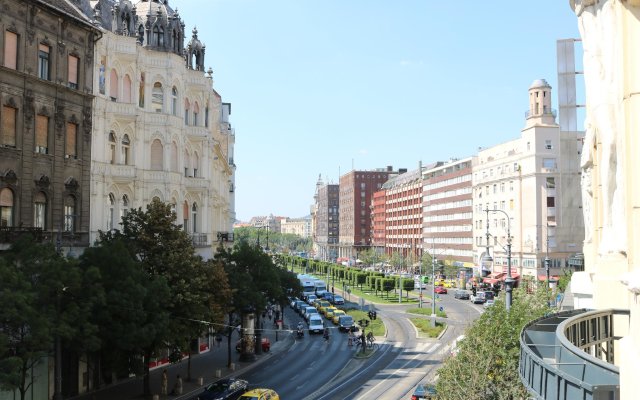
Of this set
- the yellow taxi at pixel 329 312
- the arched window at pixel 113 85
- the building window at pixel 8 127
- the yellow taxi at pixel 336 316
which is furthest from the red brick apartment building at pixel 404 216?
the building window at pixel 8 127

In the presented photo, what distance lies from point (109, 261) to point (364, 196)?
169 m

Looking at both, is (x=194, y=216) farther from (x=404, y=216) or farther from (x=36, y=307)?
(x=404, y=216)

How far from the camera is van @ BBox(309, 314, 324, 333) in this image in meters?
61.8

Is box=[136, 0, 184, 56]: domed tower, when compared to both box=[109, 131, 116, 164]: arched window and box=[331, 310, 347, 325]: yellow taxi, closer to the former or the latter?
box=[109, 131, 116, 164]: arched window

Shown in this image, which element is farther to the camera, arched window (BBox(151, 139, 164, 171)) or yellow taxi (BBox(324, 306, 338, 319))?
yellow taxi (BBox(324, 306, 338, 319))

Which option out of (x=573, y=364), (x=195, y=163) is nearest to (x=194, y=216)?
(x=195, y=163)

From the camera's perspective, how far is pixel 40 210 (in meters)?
33.2

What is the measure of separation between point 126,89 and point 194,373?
1851 cm

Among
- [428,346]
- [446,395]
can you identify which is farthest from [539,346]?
[428,346]

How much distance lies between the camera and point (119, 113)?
3925 cm

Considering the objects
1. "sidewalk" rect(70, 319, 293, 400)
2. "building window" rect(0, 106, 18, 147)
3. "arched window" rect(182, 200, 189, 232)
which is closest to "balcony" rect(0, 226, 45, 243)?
"building window" rect(0, 106, 18, 147)

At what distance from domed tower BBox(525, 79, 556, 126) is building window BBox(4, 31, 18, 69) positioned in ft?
251

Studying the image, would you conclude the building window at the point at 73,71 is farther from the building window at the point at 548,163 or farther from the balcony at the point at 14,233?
the building window at the point at 548,163

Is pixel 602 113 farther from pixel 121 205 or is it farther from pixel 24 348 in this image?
pixel 121 205
